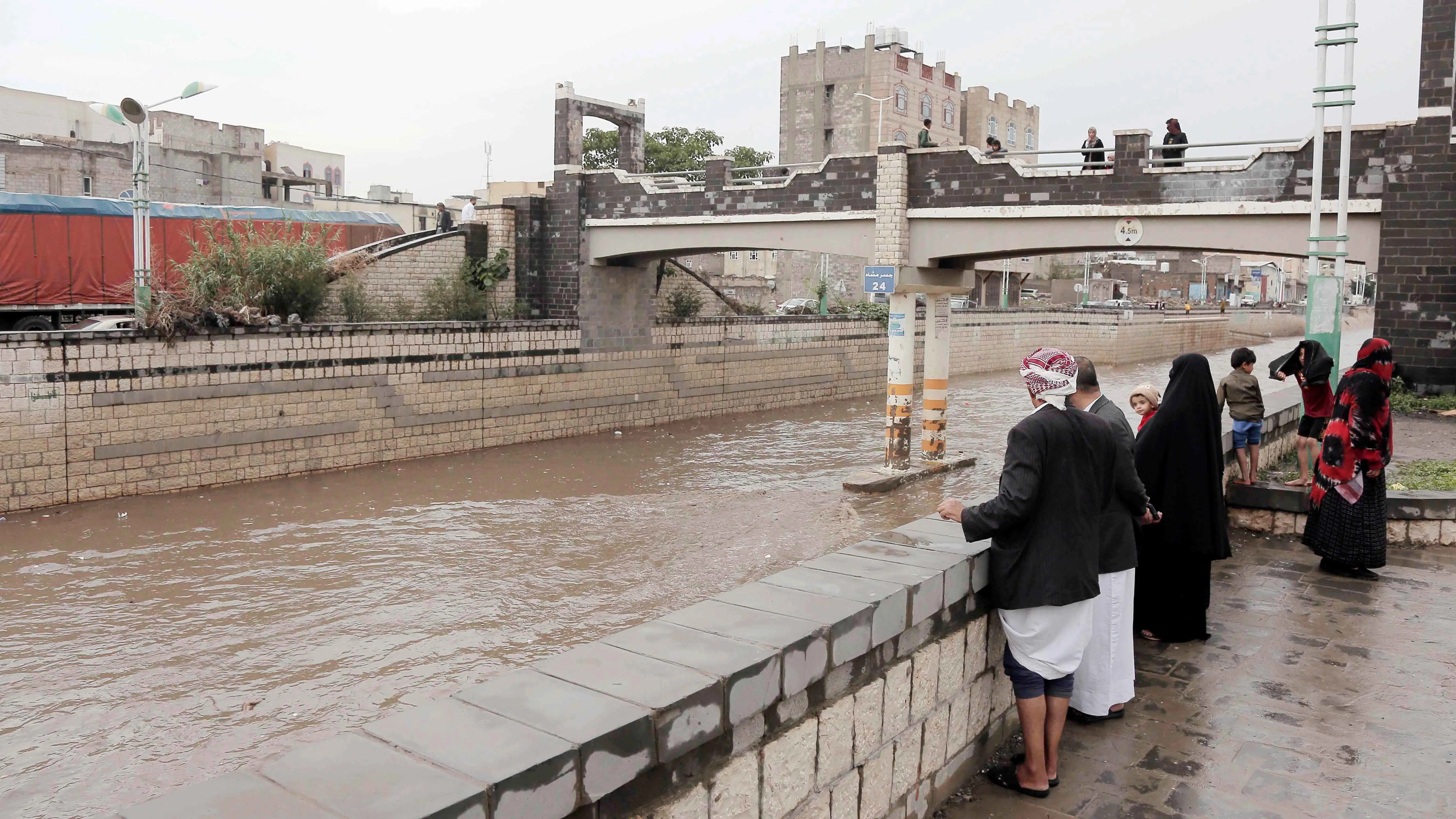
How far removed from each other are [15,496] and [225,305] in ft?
13.7

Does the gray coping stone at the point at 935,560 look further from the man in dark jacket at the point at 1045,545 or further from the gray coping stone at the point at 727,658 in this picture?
the gray coping stone at the point at 727,658

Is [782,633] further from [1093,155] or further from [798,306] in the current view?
[798,306]

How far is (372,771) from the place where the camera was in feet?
6.53

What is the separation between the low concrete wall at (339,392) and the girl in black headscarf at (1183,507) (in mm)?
13392

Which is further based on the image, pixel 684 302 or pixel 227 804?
pixel 684 302

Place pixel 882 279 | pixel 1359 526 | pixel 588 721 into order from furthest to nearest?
pixel 882 279, pixel 1359 526, pixel 588 721

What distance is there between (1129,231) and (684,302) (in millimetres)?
12452

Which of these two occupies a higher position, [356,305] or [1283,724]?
[356,305]

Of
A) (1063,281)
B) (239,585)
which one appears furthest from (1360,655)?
(1063,281)

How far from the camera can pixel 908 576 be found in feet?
11.2

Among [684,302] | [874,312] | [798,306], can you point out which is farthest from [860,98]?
[684,302]

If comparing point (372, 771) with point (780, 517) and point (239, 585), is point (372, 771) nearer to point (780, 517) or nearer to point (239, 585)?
point (239, 585)

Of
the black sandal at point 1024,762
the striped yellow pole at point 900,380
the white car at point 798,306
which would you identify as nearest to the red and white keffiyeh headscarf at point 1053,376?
the black sandal at point 1024,762

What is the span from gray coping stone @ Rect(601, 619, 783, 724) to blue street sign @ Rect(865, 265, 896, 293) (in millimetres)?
12905
